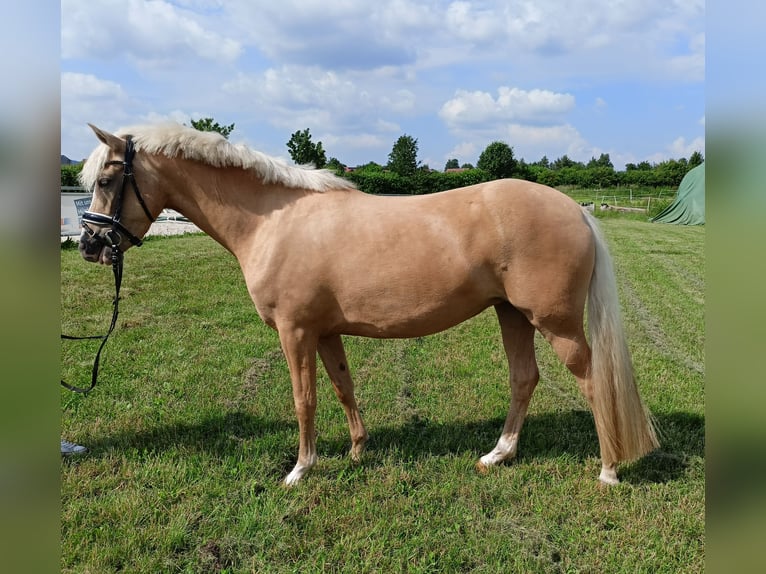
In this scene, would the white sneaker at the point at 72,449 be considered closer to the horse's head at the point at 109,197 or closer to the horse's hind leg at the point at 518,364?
the horse's head at the point at 109,197

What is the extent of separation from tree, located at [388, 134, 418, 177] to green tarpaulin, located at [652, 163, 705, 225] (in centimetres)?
A: 3304

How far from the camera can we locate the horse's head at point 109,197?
299 centimetres

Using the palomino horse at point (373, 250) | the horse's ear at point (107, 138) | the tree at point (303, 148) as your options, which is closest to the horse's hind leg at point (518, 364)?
the palomino horse at point (373, 250)

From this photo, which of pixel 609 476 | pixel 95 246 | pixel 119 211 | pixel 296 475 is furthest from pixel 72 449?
pixel 609 476

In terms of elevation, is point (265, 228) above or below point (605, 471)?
above

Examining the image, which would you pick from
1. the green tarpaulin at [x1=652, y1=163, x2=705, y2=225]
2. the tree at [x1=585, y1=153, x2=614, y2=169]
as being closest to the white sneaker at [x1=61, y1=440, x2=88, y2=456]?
the green tarpaulin at [x1=652, y1=163, x2=705, y2=225]

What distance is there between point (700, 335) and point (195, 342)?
685 centimetres

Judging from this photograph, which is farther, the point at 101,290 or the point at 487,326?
the point at 101,290

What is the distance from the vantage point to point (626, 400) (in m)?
3.09

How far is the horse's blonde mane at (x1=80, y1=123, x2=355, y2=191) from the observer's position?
9.93 ft

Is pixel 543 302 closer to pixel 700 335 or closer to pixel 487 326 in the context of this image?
pixel 487 326
